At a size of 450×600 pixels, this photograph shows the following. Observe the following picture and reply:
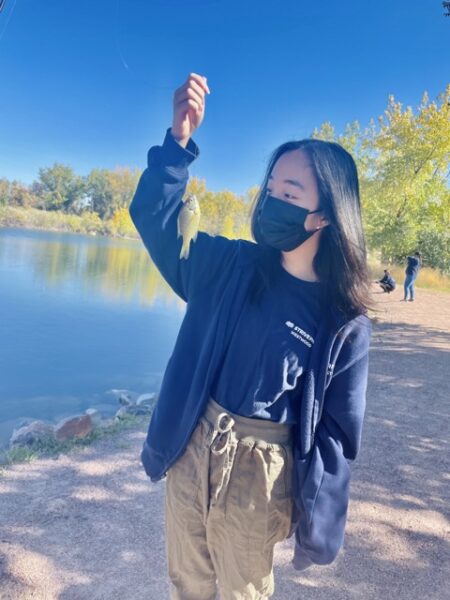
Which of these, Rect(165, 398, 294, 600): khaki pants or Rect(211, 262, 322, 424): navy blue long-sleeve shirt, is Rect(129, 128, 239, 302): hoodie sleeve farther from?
Rect(165, 398, 294, 600): khaki pants

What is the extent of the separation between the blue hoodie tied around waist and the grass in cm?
287

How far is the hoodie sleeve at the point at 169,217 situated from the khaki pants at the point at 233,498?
0.44 m

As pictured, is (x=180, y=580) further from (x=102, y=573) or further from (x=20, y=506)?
(x=20, y=506)

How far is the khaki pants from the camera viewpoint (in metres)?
1.34

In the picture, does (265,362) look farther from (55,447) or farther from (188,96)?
(55,447)

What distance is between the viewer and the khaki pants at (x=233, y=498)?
134 centimetres

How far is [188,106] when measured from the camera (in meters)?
1.23

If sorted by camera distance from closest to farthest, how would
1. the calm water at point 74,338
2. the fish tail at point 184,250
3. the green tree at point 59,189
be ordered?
the fish tail at point 184,250 → the calm water at point 74,338 → the green tree at point 59,189

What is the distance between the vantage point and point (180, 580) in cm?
156

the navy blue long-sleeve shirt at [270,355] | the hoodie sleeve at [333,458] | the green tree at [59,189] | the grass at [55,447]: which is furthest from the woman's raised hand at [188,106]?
the green tree at [59,189]

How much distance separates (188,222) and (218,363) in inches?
18.3

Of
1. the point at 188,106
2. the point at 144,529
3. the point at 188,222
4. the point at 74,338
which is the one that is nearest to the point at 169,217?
the point at 188,222

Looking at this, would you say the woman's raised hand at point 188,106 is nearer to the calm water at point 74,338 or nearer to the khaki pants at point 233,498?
the khaki pants at point 233,498

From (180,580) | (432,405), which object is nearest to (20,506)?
(180,580)
